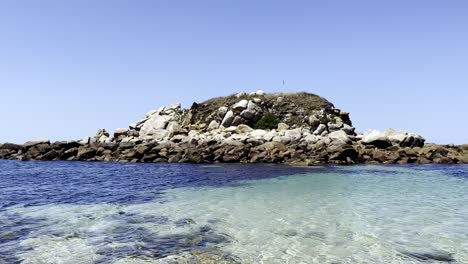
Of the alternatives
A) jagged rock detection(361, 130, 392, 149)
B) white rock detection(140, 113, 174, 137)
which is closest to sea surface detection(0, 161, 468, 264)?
jagged rock detection(361, 130, 392, 149)

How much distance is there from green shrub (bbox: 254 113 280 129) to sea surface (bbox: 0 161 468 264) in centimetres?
3201

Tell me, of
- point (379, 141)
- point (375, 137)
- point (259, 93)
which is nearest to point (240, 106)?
point (259, 93)

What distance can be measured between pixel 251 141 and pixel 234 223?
3234 centimetres

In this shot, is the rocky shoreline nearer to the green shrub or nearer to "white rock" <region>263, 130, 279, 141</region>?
"white rock" <region>263, 130, 279, 141</region>

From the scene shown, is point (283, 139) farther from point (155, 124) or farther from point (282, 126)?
point (155, 124)

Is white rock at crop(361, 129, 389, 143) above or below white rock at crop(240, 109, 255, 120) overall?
below

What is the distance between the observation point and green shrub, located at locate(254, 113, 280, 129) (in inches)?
2119

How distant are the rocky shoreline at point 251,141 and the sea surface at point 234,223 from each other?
56.0 feet

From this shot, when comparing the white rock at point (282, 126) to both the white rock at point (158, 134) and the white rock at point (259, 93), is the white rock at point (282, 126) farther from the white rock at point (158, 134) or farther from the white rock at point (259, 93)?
the white rock at point (158, 134)

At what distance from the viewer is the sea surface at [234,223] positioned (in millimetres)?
8750

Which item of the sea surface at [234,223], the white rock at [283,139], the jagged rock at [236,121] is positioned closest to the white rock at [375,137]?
the white rock at [283,139]

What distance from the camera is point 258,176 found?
2650 cm

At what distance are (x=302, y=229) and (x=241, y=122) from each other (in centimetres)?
4447

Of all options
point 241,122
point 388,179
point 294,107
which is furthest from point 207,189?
point 294,107
